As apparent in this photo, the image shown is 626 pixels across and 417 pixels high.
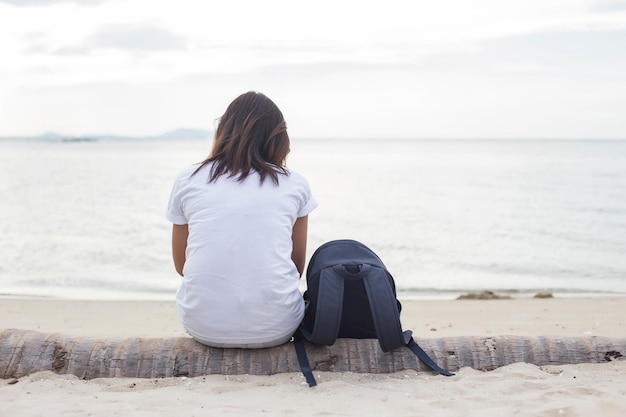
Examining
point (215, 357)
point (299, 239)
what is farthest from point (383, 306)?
point (215, 357)

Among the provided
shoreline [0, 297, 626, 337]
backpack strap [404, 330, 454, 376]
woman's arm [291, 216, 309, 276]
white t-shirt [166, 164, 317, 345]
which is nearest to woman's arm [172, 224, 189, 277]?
white t-shirt [166, 164, 317, 345]

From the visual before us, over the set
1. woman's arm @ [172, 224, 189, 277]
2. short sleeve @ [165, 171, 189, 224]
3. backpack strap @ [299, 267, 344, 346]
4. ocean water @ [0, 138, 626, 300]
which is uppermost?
short sleeve @ [165, 171, 189, 224]

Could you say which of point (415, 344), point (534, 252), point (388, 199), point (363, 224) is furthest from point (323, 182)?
point (415, 344)

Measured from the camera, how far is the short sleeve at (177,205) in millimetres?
3855

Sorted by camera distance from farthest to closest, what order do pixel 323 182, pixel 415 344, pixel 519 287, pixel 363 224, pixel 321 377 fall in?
1. pixel 323 182
2. pixel 363 224
3. pixel 519 287
4. pixel 415 344
5. pixel 321 377

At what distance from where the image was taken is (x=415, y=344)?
420cm

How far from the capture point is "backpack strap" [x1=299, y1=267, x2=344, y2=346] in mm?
3830

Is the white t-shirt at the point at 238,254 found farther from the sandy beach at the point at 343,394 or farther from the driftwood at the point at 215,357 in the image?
the sandy beach at the point at 343,394

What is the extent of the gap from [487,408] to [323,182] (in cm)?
4100

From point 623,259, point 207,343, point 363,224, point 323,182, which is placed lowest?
point 323,182

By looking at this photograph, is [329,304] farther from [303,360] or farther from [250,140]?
[250,140]

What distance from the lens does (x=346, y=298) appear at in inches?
156

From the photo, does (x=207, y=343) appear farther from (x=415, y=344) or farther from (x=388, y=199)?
(x=388, y=199)

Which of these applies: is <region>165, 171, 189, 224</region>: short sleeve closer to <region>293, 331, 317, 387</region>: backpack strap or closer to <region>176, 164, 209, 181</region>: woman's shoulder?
<region>176, 164, 209, 181</region>: woman's shoulder
